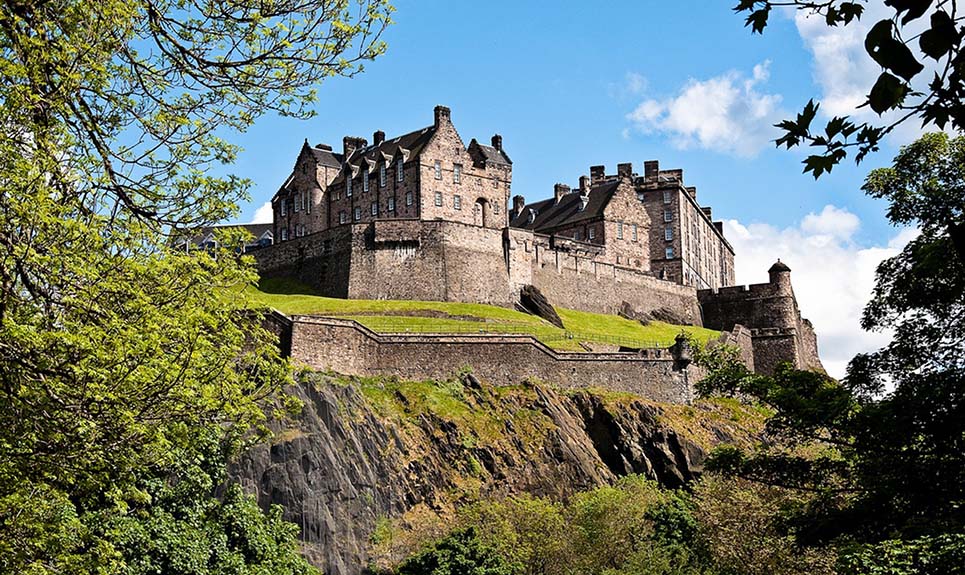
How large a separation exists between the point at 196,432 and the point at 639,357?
47.0 meters

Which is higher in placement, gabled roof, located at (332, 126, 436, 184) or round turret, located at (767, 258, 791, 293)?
gabled roof, located at (332, 126, 436, 184)

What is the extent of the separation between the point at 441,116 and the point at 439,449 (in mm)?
32360

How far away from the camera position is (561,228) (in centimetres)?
9088

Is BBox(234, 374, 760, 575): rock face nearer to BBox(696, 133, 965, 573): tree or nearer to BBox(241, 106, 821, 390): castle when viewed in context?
BBox(241, 106, 821, 390): castle

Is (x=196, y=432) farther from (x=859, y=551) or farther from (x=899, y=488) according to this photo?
(x=859, y=551)

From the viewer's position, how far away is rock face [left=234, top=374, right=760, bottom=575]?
47.8 metres

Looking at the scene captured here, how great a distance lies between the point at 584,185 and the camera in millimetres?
95562

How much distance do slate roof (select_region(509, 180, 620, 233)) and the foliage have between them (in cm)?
4745

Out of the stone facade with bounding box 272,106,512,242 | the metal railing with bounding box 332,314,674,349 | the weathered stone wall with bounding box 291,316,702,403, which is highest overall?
the stone facade with bounding box 272,106,512,242

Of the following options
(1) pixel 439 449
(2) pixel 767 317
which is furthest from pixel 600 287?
(1) pixel 439 449

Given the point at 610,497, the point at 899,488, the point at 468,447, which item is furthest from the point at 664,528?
the point at 899,488

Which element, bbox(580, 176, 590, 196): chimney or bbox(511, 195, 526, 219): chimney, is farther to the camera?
bbox(511, 195, 526, 219): chimney

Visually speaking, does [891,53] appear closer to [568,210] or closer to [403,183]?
[403,183]

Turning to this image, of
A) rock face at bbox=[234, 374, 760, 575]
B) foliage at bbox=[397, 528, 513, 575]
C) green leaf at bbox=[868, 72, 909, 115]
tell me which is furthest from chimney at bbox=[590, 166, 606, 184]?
green leaf at bbox=[868, 72, 909, 115]
